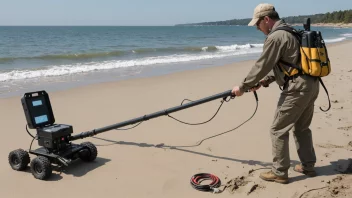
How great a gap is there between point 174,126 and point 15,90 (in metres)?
6.34

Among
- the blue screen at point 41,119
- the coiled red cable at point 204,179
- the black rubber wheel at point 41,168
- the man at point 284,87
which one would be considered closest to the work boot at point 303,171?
the man at point 284,87

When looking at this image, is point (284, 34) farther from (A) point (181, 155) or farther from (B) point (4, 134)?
(B) point (4, 134)

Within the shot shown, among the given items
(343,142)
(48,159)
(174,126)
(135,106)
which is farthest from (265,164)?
(135,106)

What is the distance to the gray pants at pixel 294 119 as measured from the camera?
3875 mm

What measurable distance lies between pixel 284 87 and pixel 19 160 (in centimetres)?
342

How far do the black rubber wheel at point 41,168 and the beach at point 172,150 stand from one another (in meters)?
0.08

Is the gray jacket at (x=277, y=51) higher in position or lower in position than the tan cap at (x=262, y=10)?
lower

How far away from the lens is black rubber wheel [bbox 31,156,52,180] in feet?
14.4

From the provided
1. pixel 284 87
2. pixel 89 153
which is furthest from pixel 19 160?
pixel 284 87

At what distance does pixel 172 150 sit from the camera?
5402mm

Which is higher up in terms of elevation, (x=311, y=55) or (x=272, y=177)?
(x=311, y=55)

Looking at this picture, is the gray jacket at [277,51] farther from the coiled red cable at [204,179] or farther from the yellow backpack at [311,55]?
the coiled red cable at [204,179]

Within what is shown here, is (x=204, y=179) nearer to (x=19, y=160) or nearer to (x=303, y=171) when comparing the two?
(x=303, y=171)

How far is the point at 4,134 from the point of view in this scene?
6.16 meters
